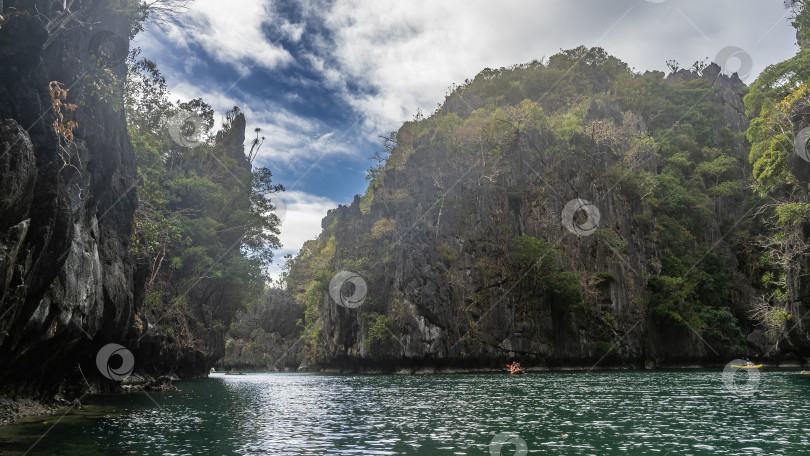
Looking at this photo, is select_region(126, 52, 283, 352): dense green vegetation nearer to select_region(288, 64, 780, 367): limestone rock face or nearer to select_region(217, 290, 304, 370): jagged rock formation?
select_region(288, 64, 780, 367): limestone rock face

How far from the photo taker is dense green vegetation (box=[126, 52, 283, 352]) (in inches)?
1329

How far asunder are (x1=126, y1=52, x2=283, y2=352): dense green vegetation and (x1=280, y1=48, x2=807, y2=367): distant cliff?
14633 millimetres

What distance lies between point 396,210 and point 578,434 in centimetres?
4855

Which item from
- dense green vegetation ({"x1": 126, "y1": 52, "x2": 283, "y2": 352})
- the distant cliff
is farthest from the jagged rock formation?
dense green vegetation ({"x1": 126, "y1": 52, "x2": 283, "y2": 352})

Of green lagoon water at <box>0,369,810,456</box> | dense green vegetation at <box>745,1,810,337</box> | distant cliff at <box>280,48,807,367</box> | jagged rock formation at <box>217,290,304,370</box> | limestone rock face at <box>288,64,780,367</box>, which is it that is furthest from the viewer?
jagged rock formation at <box>217,290,304,370</box>

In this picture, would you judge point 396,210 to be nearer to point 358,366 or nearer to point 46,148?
point 358,366

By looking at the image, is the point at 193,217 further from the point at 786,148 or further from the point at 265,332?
the point at 265,332

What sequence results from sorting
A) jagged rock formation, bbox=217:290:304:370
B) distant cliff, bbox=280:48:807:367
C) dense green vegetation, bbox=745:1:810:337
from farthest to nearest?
jagged rock formation, bbox=217:290:304:370 → distant cliff, bbox=280:48:807:367 → dense green vegetation, bbox=745:1:810:337

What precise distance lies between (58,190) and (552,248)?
46392 millimetres

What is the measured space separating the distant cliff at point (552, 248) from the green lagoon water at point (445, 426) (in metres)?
27.4

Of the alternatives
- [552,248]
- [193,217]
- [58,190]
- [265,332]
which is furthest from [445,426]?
[265,332]

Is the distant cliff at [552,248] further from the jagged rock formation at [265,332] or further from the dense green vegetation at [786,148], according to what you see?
the jagged rock formation at [265,332]

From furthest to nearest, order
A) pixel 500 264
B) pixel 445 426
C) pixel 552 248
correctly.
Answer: pixel 500 264, pixel 552 248, pixel 445 426

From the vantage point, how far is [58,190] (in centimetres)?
1173
